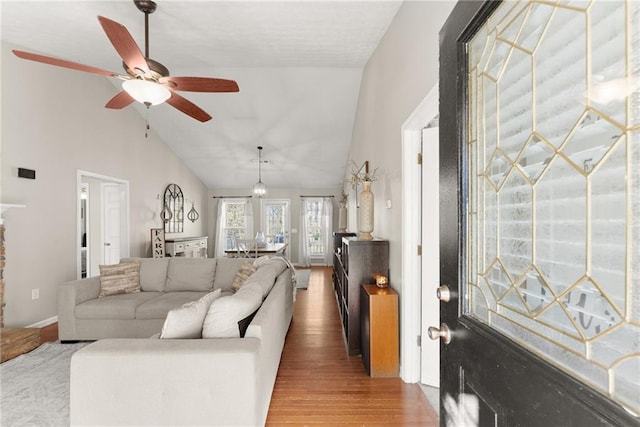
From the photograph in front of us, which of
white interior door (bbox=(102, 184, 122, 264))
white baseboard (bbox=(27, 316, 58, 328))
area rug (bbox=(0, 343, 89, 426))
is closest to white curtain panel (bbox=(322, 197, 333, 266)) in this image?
white interior door (bbox=(102, 184, 122, 264))

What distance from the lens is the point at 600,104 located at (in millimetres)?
515

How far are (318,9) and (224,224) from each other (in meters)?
7.09

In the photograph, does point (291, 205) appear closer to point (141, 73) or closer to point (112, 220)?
point (112, 220)

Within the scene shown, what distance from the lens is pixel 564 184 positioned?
0.58m

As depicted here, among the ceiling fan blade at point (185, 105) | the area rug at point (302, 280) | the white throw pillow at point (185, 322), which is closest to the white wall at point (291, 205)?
the area rug at point (302, 280)

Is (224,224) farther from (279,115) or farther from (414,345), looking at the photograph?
(414,345)

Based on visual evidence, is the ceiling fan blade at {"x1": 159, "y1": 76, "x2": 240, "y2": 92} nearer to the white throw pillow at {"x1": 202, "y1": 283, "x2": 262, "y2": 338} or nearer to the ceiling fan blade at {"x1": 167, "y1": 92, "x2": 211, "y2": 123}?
the ceiling fan blade at {"x1": 167, "y1": 92, "x2": 211, "y2": 123}

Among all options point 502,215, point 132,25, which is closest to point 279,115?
point 132,25

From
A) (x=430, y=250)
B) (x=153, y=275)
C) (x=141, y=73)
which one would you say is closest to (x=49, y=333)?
(x=153, y=275)

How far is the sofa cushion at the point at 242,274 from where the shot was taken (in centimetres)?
339

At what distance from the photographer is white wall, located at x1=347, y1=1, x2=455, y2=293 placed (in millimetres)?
1928

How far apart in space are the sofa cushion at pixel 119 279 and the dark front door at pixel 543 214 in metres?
3.60

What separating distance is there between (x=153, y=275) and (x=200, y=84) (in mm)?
2340

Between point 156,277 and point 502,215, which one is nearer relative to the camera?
point 502,215
